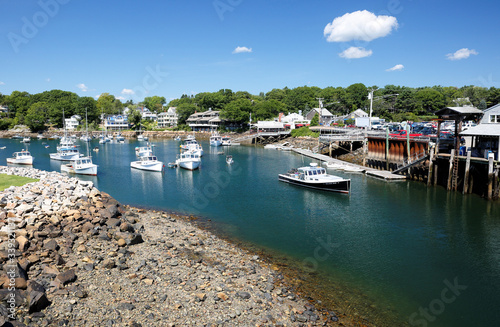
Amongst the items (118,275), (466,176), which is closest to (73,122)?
(118,275)

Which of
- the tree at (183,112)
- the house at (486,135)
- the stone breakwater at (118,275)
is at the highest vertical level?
the tree at (183,112)

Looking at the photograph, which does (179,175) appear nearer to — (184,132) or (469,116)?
(469,116)

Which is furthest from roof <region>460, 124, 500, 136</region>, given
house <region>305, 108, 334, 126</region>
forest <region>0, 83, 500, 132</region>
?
house <region>305, 108, 334, 126</region>

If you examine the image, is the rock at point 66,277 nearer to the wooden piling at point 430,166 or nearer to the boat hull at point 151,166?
the boat hull at point 151,166

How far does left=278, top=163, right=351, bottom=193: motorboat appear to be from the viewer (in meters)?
40.1

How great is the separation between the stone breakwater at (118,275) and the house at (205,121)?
126277 millimetres

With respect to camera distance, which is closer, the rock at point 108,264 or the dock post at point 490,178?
the rock at point 108,264

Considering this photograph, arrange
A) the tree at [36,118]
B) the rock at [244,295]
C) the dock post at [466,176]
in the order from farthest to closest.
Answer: the tree at [36,118] → the dock post at [466,176] → the rock at [244,295]

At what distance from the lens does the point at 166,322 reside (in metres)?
14.1

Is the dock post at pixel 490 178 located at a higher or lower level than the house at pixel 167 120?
lower

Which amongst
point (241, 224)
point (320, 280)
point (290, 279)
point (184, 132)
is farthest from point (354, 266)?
point (184, 132)

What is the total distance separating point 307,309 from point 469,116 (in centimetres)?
3706

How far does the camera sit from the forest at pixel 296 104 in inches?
4643

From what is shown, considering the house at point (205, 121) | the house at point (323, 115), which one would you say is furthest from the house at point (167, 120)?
the house at point (323, 115)
